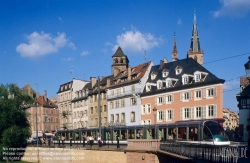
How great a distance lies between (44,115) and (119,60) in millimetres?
28961

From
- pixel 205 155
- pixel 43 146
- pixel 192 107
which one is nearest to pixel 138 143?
pixel 205 155

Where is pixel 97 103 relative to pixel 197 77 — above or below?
below

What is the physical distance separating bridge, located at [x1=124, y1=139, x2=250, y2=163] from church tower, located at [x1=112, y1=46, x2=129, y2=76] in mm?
43275

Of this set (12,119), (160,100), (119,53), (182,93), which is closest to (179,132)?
(182,93)

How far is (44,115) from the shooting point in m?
88.7

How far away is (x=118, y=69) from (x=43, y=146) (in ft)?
88.5

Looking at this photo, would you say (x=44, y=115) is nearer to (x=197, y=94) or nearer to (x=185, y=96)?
(x=185, y=96)

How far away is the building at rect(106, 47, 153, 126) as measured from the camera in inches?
2349

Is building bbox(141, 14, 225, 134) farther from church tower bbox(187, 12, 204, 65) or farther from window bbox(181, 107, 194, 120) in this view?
church tower bbox(187, 12, 204, 65)

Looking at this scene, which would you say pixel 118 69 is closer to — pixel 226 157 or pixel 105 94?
pixel 105 94

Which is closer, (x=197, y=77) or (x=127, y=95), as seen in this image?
(x=197, y=77)

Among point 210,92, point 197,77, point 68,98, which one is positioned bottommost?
point 68,98

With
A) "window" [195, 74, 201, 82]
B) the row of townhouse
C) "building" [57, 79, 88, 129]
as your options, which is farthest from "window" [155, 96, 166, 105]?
"building" [57, 79, 88, 129]

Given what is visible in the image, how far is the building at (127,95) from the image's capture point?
59.7 m
